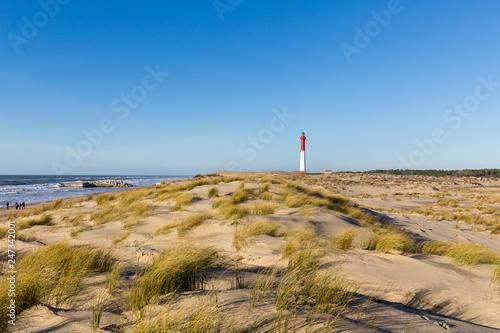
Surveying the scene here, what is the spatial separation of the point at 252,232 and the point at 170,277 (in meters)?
3.11

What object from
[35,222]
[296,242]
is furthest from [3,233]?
[296,242]

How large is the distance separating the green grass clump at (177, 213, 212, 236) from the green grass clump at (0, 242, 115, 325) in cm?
277

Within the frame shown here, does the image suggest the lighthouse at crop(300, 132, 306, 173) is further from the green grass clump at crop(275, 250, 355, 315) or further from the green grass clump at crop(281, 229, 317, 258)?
the green grass clump at crop(275, 250, 355, 315)

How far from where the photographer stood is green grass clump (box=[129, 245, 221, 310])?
2.43m

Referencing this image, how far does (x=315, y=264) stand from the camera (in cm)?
361

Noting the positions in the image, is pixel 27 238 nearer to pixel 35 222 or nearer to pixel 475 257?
pixel 35 222

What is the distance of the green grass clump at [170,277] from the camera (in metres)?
2.43

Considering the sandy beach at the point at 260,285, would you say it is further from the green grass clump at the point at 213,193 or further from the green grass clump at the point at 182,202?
the green grass clump at the point at 213,193

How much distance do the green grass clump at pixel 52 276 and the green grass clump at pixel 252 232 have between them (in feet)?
7.55

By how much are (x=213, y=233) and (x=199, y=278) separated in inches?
136

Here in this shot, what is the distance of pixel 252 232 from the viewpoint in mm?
5707

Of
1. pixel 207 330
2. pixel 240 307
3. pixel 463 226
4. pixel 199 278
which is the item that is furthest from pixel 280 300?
pixel 463 226

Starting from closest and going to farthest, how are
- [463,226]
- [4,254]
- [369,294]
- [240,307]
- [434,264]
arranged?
[240,307]
[369,294]
[434,264]
[4,254]
[463,226]

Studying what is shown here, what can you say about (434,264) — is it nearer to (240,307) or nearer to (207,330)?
(240,307)
